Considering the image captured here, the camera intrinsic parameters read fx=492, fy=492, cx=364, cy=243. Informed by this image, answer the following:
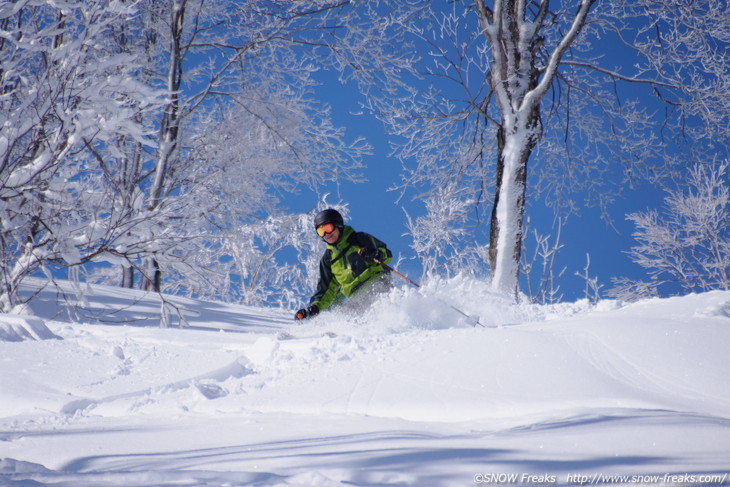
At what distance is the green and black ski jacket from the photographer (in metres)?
5.59

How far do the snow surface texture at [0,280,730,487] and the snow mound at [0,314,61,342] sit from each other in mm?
16

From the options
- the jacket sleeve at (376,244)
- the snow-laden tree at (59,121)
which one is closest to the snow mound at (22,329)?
the snow-laden tree at (59,121)

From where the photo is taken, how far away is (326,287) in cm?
580

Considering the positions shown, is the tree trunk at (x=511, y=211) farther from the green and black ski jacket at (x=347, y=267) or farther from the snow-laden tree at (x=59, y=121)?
the snow-laden tree at (x=59, y=121)

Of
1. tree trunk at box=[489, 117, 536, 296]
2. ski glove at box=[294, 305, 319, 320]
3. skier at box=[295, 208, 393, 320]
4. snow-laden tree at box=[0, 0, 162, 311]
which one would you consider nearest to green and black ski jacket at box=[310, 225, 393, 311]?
skier at box=[295, 208, 393, 320]

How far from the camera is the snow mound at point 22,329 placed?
4375 millimetres

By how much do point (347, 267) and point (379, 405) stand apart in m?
3.07

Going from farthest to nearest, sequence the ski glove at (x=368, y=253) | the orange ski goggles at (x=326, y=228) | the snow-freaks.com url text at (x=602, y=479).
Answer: the orange ski goggles at (x=326, y=228) < the ski glove at (x=368, y=253) < the snow-freaks.com url text at (x=602, y=479)

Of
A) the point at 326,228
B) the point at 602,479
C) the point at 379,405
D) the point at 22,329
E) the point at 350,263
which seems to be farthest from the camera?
the point at 350,263

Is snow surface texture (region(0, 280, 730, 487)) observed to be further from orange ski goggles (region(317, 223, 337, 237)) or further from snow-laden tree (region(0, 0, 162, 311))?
orange ski goggles (region(317, 223, 337, 237))

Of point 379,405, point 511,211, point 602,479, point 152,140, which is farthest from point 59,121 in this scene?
point 511,211

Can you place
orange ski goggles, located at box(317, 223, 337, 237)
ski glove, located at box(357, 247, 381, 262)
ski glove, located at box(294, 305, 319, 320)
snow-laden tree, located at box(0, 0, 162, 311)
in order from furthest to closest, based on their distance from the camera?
orange ski goggles, located at box(317, 223, 337, 237) → ski glove, located at box(357, 247, 381, 262) → ski glove, located at box(294, 305, 319, 320) → snow-laden tree, located at box(0, 0, 162, 311)

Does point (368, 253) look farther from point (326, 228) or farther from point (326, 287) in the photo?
point (326, 287)

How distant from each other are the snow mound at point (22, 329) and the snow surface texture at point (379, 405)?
2 cm
